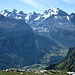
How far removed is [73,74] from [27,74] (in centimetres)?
2022

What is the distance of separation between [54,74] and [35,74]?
8.81 m

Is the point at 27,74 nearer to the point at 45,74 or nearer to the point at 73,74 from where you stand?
the point at 45,74

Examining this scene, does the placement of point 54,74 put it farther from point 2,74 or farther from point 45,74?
point 2,74

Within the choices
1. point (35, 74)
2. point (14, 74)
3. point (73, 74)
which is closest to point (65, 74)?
point (73, 74)

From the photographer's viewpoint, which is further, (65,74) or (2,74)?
(65,74)

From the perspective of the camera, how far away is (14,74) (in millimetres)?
100875

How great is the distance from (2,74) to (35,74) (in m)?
14.6

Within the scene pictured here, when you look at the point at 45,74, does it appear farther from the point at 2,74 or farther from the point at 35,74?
the point at 2,74

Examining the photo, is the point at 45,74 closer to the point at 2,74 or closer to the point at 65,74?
the point at 65,74

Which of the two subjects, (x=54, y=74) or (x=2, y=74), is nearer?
(x=2, y=74)

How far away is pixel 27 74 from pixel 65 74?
17243mm

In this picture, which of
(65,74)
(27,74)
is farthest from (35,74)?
(65,74)

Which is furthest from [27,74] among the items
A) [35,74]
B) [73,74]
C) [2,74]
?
[73,74]

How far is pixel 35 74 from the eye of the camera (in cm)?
10281
